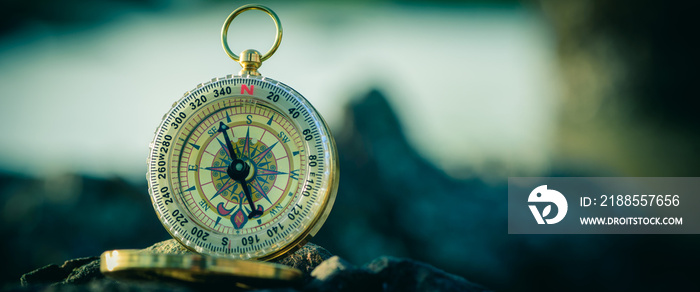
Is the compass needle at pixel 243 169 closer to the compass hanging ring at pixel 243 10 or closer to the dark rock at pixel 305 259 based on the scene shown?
the compass hanging ring at pixel 243 10

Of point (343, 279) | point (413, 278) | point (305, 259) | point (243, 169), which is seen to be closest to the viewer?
point (343, 279)

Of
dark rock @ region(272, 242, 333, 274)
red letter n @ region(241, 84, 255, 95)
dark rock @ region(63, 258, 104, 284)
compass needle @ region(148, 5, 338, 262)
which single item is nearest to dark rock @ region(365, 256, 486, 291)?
compass needle @ region(148, 5, 338, 262)

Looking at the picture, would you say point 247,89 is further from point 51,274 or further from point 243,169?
point 51,274

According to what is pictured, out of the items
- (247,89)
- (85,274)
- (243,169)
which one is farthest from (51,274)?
(247,89)

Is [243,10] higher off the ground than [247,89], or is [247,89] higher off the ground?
[243,10]

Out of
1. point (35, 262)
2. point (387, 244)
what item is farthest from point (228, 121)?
point (35, 262)

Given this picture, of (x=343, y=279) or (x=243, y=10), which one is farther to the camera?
(x=243, y=10)

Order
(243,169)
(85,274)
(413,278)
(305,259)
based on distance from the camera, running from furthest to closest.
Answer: (305,259) → (85,274) → (243,169) → (413,278)
